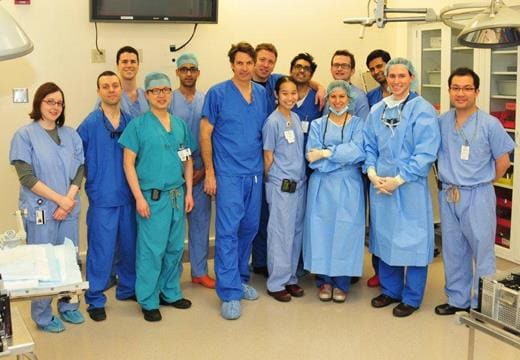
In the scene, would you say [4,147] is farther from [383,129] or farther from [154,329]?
[383,129]

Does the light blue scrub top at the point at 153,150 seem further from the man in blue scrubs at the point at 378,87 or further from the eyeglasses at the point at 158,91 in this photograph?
the man in blue scrubs at the point at 378,87

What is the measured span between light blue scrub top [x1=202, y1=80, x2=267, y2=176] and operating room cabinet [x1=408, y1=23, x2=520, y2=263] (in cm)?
195

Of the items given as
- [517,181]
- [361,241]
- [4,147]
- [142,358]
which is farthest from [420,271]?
[4,147]

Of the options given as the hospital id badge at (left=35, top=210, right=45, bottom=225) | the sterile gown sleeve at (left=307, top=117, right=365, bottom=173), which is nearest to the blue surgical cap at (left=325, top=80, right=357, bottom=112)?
the sterile gown sleeve at (left=307, top=117, right=365, bottom=173)

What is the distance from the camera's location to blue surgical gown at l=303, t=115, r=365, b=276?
383cm

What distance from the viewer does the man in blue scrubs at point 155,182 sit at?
357 centimetres

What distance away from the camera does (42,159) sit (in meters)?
3.36

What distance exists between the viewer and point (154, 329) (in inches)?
143

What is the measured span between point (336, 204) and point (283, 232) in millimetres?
375

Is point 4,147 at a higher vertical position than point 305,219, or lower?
higher

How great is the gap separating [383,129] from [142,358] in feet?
6.04

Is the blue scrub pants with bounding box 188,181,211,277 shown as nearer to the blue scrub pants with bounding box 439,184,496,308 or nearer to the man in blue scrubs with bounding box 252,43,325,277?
the man in blue scrubs with bounding box 252,43,325,277

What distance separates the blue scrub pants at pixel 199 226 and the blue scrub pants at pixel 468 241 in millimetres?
1504

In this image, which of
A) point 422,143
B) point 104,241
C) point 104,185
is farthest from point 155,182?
point 422,143
